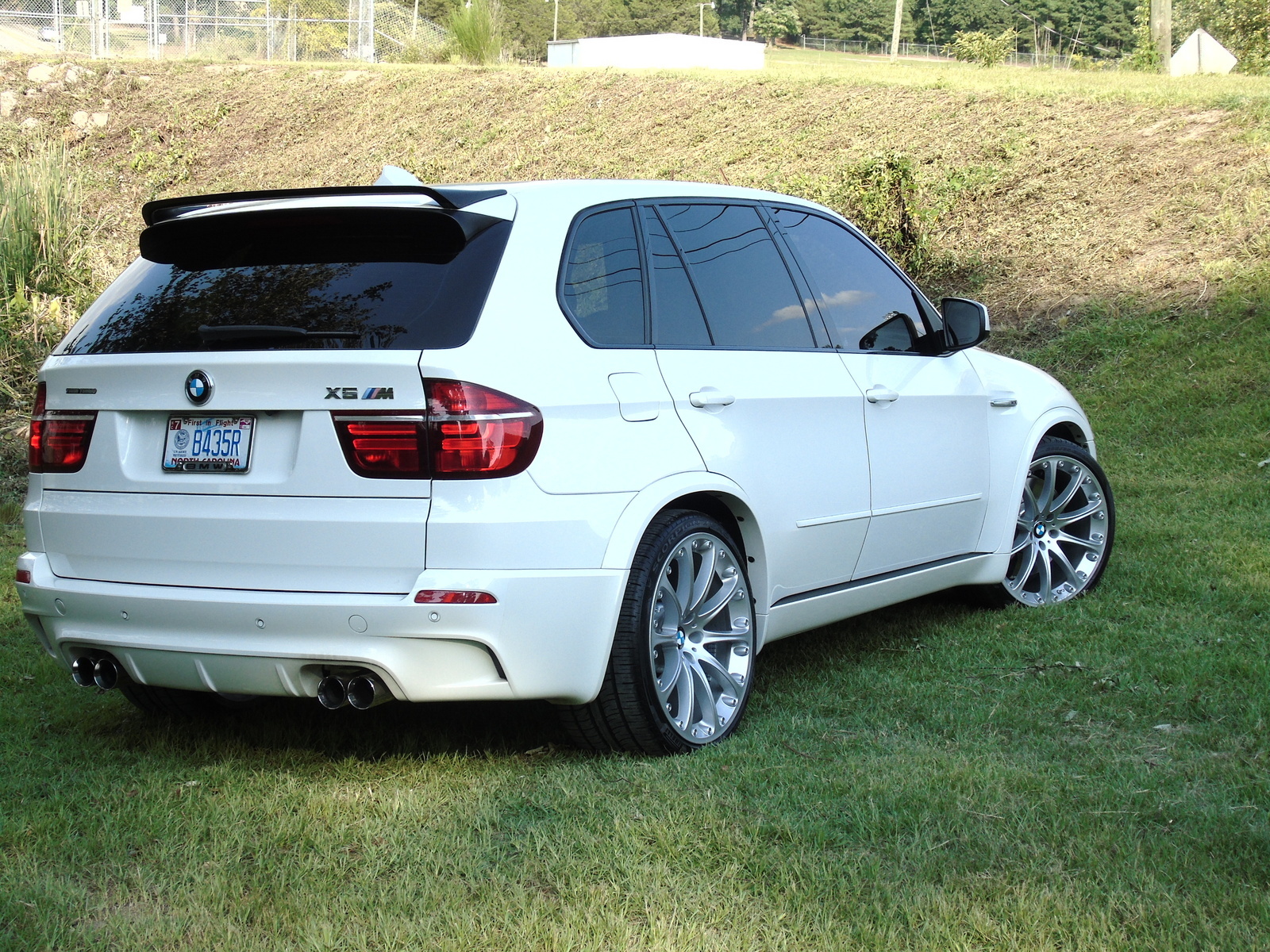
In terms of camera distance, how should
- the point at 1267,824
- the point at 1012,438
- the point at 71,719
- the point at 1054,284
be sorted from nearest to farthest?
the point at 1267,824
the point at 71,719
the point at 1012,438
the point at 1054,284

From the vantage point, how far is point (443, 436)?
3447 mm

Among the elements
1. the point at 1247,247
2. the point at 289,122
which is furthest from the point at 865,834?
the point at 289,122

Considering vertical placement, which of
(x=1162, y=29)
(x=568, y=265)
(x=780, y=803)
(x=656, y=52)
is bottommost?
(x=780, y=803)

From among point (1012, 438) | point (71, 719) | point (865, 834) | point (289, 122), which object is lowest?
point (71, 719)

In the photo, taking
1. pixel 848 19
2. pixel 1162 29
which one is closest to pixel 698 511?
pixel 1162 29

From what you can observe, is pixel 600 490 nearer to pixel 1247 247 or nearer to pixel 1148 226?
pixel 1247 247

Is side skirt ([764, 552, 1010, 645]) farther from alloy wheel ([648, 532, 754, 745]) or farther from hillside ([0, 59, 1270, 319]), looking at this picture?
hillside ([0, 59, 1270, 319])

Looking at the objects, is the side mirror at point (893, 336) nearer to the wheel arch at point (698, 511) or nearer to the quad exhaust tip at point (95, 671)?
the wheel arch at point (698, 511)

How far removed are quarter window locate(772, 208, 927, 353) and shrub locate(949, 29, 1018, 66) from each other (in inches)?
844

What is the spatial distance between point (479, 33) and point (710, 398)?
2332 cm

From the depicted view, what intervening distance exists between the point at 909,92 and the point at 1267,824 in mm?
16527

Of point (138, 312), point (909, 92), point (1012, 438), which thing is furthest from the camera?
point (909, 92)

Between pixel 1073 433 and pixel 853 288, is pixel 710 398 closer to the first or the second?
pixel 853 288

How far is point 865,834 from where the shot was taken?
3.36 m
